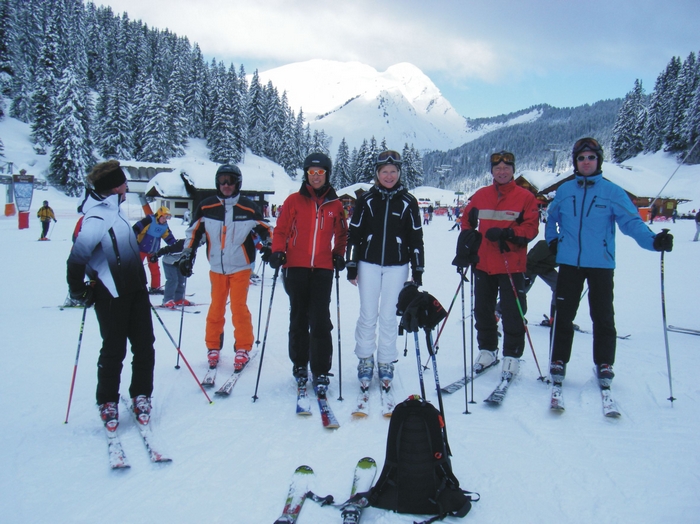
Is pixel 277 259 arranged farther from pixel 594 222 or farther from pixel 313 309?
pixel 594 222

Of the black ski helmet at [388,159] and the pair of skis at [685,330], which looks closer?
the black ski helmet at [388,159]

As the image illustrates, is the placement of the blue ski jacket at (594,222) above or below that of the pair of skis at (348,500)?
above

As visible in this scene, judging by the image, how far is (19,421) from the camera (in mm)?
3363

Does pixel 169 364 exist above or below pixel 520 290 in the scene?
below

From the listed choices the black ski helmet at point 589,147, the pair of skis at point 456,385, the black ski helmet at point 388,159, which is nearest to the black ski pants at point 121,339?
the black ski helmet at point 388,159

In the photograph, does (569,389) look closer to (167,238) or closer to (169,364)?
(169,364)

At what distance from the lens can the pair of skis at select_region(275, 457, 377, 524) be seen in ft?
7.37

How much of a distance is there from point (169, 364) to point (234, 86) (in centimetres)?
6536

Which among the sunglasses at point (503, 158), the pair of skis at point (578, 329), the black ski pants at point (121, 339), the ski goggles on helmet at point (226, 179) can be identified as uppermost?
the sunglasses at point (503, 158)

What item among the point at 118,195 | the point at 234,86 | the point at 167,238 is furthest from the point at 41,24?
the point at 118,195

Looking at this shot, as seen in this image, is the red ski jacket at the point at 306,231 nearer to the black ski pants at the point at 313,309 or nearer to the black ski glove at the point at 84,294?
the black ski pants at the point at 313,309

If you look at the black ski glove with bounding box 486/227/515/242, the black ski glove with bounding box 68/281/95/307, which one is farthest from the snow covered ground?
the black ski glove with bounding box 486/227/515/242

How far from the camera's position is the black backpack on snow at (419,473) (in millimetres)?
2309

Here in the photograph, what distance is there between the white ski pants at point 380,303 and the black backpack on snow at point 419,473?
1658 mm
